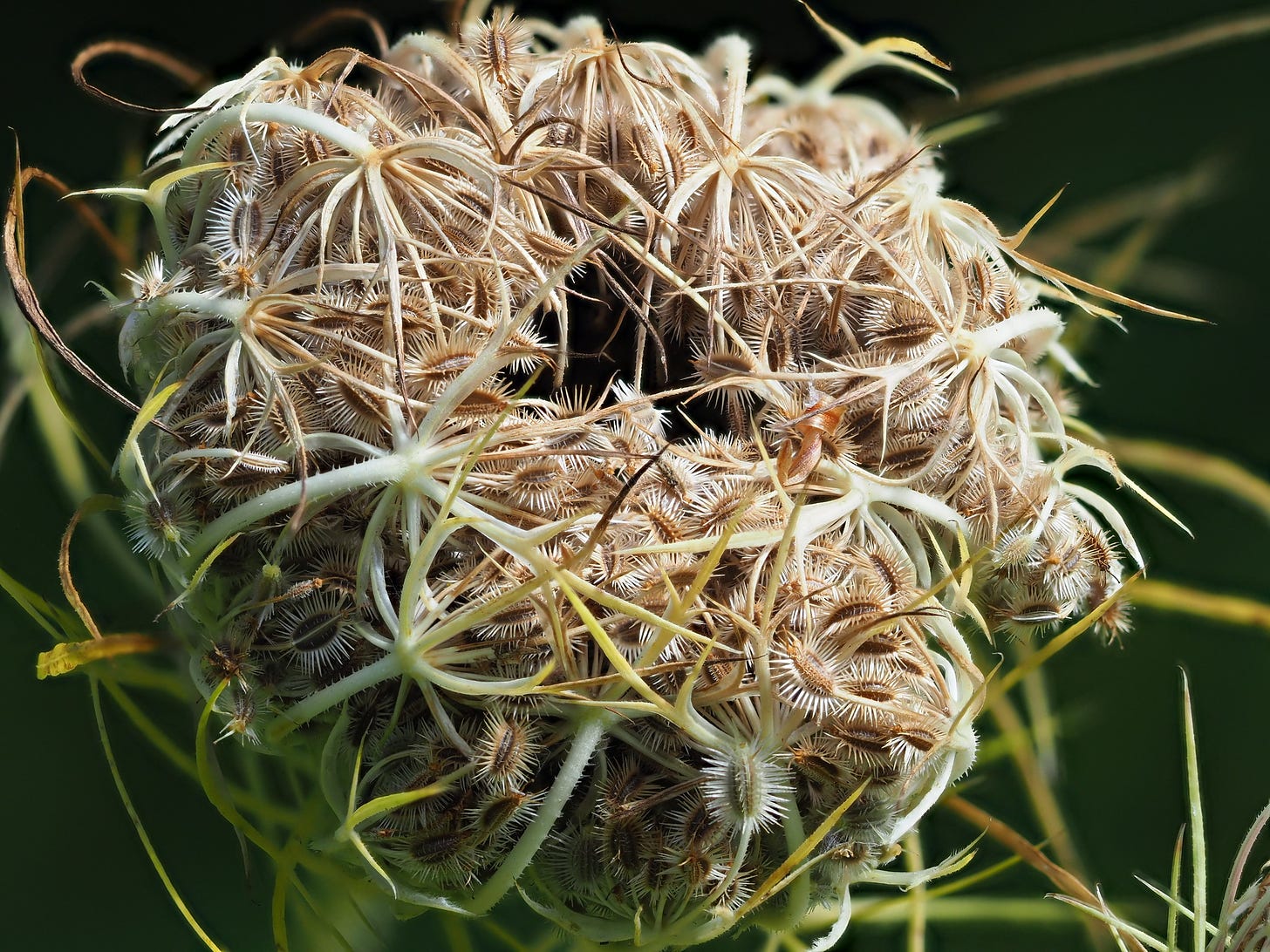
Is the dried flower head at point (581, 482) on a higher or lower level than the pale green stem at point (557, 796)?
higher

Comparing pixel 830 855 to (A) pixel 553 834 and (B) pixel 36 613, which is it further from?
(B) pixel 36 613

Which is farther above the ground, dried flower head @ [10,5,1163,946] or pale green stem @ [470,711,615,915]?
dried flower head @ [10,5,1163,946]

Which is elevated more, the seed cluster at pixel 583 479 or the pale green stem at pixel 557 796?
the seed cluster at pixel 583 479

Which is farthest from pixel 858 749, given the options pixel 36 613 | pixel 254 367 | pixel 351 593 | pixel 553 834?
pixel 36 613

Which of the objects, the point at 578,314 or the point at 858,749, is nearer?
the point at 858,749

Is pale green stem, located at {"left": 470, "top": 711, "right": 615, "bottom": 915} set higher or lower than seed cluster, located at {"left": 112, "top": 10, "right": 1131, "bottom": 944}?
lower

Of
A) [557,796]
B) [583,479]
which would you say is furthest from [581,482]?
[557,796]

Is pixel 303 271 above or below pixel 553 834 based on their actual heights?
above

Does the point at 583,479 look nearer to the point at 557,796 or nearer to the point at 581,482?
the point at 581,482
